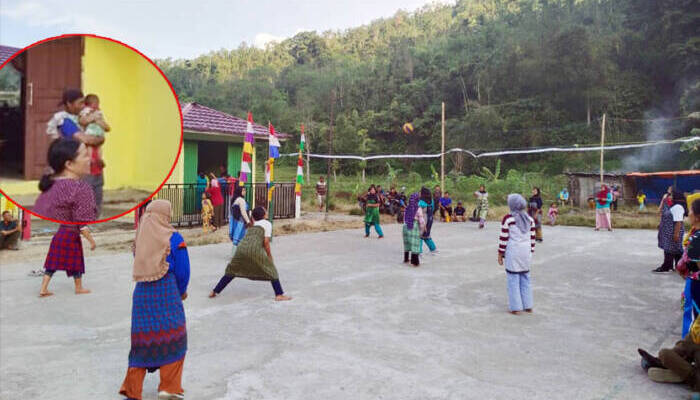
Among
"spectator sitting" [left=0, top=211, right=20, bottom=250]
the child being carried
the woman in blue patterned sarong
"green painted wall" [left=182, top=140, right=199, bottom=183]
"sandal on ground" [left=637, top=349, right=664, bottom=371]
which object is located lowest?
"sandal on ground" [left=637, top=349, right=664, bottom=371]

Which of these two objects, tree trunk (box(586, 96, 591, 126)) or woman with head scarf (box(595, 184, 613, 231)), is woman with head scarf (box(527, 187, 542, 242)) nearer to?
woman with head scarf (box(595, 184, 613, 231))

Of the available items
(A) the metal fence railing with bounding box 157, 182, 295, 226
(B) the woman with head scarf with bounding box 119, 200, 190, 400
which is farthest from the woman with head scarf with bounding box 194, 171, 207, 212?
(B) the woman with head scarf with bounding box 119, 200, 190, 400

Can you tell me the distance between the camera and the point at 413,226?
8.97m

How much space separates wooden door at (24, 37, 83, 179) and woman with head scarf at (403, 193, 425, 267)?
26.5ft

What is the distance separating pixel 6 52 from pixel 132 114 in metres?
0.23

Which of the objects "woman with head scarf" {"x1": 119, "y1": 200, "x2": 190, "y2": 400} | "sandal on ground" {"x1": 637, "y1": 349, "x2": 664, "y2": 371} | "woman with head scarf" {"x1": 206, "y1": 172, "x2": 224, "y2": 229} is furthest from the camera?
"woman with head scarf" {"x1": 206, "y1": 172, "x2": 224, "y2": 229}

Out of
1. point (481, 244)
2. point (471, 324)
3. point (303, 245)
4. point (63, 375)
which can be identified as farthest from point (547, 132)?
point (63, 375)

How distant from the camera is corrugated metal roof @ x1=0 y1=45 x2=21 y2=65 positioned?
0.93 meters

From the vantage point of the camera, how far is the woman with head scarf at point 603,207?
14.9 meters

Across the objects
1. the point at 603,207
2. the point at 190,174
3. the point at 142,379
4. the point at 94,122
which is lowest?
the point at 142,379

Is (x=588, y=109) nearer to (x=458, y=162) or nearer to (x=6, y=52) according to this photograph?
(x=458, y=162)

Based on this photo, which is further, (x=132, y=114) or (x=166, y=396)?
(x=166, y=396)

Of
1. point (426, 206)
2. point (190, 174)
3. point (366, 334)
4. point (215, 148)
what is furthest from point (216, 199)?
point (366, 334)

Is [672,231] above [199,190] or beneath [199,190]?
beneath
